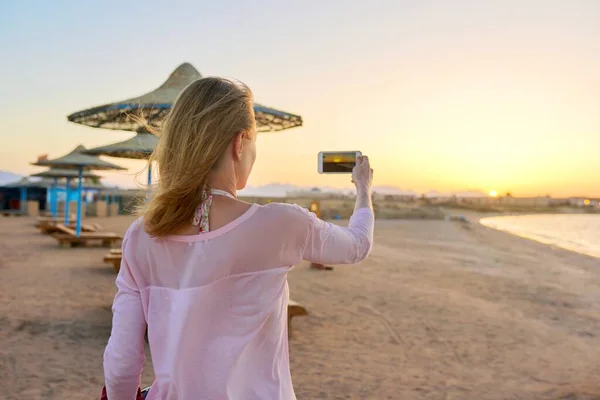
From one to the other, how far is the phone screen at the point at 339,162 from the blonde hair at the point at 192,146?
565 mm

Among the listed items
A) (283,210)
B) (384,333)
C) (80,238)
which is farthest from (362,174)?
(80,238)

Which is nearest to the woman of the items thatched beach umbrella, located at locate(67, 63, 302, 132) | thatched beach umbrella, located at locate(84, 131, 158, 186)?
thatched beach umbrella, located at locate(67, 63, 302, 132)

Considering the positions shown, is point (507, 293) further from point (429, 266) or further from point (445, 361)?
point (445, 361)

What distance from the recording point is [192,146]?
1.12m

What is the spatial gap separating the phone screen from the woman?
0.52 meters

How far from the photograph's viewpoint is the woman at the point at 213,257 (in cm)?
111

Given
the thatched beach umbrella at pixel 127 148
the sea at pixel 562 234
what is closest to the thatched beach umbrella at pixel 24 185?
the thatched beach umbrella at pixel 127 148

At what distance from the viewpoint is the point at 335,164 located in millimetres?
1714

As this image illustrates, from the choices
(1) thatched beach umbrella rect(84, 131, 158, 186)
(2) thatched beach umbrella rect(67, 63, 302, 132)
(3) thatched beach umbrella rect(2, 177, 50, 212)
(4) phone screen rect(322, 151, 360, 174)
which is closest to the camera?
(4) phone screen rect(322, 151, 360, 174)

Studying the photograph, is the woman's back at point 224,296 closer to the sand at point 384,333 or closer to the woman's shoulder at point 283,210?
the woman's shoulder at point 283,210

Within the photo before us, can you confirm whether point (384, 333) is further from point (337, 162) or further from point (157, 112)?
point (337, 162)

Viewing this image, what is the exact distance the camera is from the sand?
4352 millimetres

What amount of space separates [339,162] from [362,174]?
24 centimetres

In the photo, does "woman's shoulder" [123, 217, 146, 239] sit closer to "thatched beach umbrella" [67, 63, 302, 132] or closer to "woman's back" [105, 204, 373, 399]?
"woman's back" [105, 204, 373, 399]
